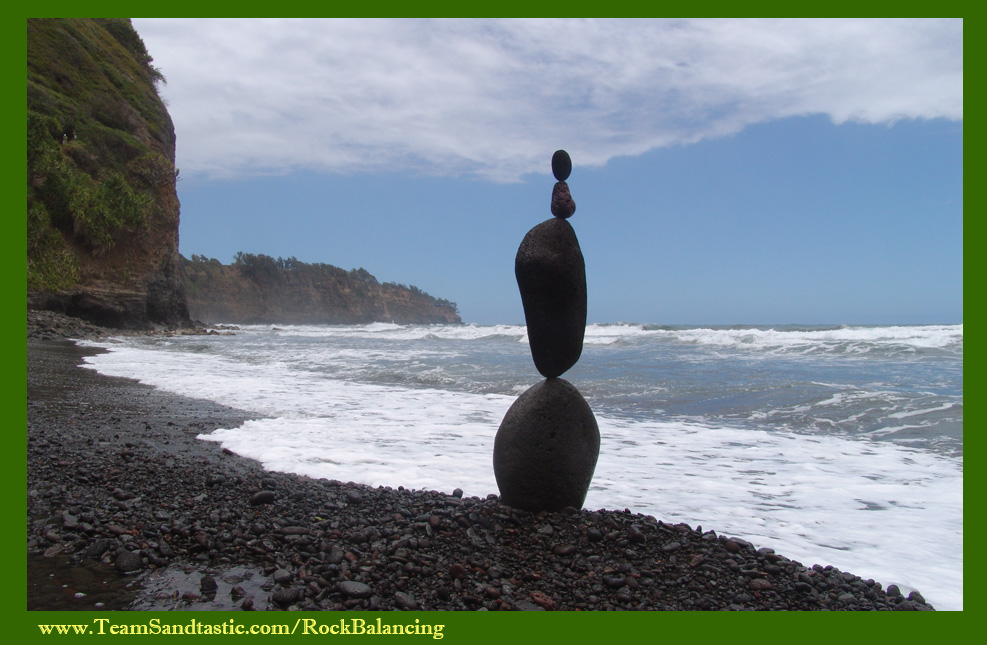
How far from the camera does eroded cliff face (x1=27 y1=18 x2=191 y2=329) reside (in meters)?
28.9

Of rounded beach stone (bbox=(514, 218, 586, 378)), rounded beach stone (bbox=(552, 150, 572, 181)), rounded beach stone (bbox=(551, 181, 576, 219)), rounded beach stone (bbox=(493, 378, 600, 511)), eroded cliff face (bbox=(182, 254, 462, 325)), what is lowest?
rounded beach stone (bbox=(493, 378, 600, 511))

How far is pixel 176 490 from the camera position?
14.6 ft

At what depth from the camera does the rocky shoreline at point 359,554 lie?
9.84 feet

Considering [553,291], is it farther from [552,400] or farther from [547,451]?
[547,451]

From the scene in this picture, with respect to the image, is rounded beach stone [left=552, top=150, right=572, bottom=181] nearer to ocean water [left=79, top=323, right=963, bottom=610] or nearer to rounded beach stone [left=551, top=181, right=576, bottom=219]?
rounded beach stone [left=551, top=181, right=576, bottom=219]

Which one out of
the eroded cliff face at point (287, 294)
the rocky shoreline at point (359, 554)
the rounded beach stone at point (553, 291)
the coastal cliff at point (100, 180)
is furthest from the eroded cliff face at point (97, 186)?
the eroded cliff face at point (287, 294)

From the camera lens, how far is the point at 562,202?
431 cm

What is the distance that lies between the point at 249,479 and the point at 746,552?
3623 mm

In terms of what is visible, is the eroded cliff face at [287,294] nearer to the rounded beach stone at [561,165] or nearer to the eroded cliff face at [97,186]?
the eroded cliff face at [97,186]

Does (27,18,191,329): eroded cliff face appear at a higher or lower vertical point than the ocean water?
higher

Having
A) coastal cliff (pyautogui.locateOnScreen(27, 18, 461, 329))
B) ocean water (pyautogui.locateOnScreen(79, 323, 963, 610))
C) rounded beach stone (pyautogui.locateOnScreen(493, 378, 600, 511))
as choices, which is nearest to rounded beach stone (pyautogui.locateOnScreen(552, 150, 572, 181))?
rounded beach stone (pyautogui.locateOnScreen(493, 378, 600, 511))

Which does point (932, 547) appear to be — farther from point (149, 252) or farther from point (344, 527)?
point (149, 252)

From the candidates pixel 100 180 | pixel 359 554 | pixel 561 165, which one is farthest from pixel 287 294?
pixel 359 554

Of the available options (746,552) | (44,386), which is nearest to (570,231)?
(746,552)
